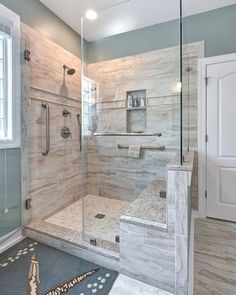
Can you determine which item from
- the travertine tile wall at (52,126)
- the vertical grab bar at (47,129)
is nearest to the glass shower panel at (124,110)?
the travertine tile wall at (52,126)

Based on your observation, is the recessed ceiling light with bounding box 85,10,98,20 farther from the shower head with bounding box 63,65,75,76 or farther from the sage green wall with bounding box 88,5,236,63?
the shower head with bounding box 63,65,75,76

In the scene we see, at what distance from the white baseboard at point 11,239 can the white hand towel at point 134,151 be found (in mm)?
1703

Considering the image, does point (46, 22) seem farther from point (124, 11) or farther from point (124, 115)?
point (124, 115)

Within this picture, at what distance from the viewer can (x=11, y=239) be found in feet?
6.55

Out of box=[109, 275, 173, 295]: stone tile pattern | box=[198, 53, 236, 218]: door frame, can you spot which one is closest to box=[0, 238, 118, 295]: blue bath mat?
box=[109, 275, 173, 295]: stone tile pattern

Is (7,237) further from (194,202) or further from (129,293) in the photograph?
(194,202)

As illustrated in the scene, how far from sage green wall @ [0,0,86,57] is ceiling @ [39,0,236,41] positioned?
8 cm

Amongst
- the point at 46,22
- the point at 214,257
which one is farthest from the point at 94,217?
the point at 46,22

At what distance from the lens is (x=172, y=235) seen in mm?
1396

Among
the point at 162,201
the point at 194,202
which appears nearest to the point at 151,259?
→ the point at 162,201

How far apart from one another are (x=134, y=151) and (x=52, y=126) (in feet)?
3.97

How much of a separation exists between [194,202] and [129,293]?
5.27ft

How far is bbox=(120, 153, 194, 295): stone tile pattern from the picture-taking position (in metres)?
1.36

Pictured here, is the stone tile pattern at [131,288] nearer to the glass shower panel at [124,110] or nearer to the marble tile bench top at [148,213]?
the marble tile bench top at [148,213]
